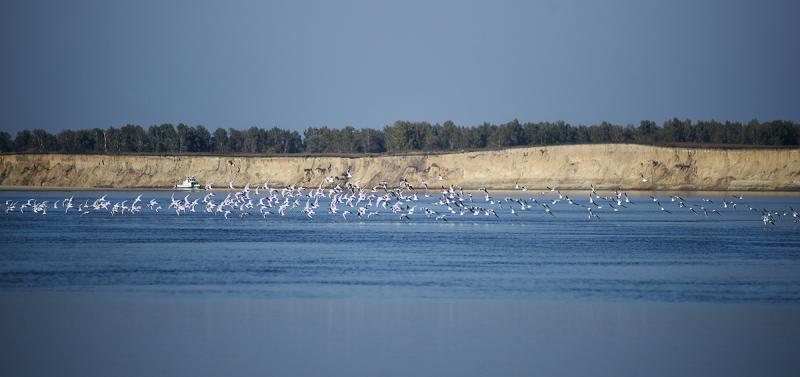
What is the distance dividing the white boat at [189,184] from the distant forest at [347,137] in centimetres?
2645

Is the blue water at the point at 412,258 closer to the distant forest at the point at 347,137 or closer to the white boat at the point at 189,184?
the white boat at the point at 189,184

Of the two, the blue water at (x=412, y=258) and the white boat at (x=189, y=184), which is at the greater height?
the blue water at (x=412, y=258)

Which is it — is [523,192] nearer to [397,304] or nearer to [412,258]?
[412,258]

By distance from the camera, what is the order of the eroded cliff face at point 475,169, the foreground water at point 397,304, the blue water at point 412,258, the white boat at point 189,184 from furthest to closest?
the white boat at point 189,184 → the eroded cliff face at point 475,169 → the blue water at point 412,258 → the foreground water at point 397,304

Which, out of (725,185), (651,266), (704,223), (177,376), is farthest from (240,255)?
(725,185)

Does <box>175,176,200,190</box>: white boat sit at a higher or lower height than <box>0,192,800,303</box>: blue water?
lower

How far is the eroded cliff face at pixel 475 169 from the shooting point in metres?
112

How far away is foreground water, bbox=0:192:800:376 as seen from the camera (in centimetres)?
1903

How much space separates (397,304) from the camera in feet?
84.5

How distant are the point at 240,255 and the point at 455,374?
2125cm

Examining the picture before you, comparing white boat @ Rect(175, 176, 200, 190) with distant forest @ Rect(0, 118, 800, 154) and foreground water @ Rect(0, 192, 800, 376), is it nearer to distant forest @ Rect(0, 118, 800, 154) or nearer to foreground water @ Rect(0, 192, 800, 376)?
distant forest @ Rect(0, 118, 800, 154)

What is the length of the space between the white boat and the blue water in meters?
67.8

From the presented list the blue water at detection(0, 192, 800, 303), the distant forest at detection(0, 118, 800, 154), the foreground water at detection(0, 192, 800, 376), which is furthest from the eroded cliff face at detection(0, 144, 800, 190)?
the foreground water at detection(0, 192, 800, 376)

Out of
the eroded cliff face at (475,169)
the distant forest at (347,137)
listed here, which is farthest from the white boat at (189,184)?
the distant forest at (347,137)
